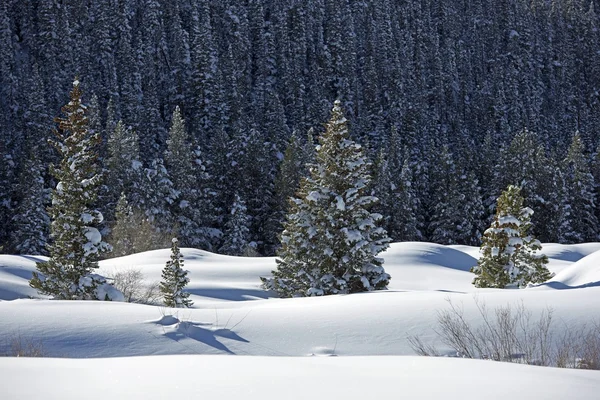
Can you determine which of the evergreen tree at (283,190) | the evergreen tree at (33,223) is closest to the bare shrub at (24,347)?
the evergreen tree at (33,223)

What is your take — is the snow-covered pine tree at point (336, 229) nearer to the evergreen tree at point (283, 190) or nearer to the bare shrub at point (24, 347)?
the bare shrub at point (24, 347)

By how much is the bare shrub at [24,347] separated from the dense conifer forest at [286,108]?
20.2 m

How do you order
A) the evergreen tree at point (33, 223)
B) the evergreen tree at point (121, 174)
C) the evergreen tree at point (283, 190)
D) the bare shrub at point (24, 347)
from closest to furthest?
the bare shrub at point (24, 347) → the evergreen tree at point (33, 223) → the evergreen tree at point (121, 174) → the evergreen tree at point (283, 190)

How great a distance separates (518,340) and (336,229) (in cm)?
1080

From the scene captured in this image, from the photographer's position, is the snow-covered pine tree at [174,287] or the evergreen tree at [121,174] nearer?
the snow-covered pine tree at [174,287]

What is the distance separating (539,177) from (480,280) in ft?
147

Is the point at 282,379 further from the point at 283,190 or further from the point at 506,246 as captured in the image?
the point at 283,190

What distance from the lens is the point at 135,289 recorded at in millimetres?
19422

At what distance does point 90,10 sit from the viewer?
285 ft

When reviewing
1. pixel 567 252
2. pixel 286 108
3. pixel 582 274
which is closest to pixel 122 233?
pixel 582 274

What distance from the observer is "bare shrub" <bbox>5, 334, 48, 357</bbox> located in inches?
285

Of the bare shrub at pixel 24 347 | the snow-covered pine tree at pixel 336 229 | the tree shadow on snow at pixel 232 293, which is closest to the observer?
the bare shrub at pixel 24 347

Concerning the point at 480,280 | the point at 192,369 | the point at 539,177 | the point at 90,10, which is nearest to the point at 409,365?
the point at 192,369

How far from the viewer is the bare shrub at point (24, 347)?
7250 mm
